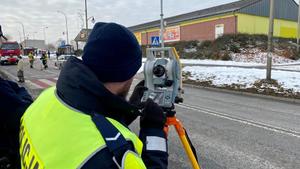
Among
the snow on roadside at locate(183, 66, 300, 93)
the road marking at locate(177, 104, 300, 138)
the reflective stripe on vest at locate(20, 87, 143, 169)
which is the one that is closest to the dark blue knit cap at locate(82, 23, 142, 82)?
the reflective stripe on vest at locate(20, 87, 143, 169)

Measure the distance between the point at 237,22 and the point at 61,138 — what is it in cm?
4112

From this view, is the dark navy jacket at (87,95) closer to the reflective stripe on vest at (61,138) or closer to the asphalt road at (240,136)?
the reflective stripe on vest at (61,138)

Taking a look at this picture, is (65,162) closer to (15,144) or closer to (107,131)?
(107,131)

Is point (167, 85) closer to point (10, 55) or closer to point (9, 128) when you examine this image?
point (9, 128)

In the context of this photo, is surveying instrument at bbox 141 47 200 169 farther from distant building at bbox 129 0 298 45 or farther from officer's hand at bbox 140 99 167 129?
distant building at bbox 129 0 298 45

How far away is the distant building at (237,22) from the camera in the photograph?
40.8 metres

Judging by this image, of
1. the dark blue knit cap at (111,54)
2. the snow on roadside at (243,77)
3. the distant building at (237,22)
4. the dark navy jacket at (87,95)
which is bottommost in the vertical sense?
the snow on roadside at (243,77)

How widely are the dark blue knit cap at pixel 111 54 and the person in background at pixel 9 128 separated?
751mm

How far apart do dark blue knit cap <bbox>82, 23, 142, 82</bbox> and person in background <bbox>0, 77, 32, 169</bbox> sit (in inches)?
29.6

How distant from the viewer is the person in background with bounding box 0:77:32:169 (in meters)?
1.87

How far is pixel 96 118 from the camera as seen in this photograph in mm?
1188

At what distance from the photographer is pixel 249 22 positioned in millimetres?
41406

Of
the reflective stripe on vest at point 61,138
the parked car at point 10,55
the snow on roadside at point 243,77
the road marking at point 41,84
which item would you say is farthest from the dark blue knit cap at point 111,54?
the parked car at point 10,55

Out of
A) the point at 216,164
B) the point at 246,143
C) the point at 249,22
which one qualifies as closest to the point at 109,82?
the point at 216,164
